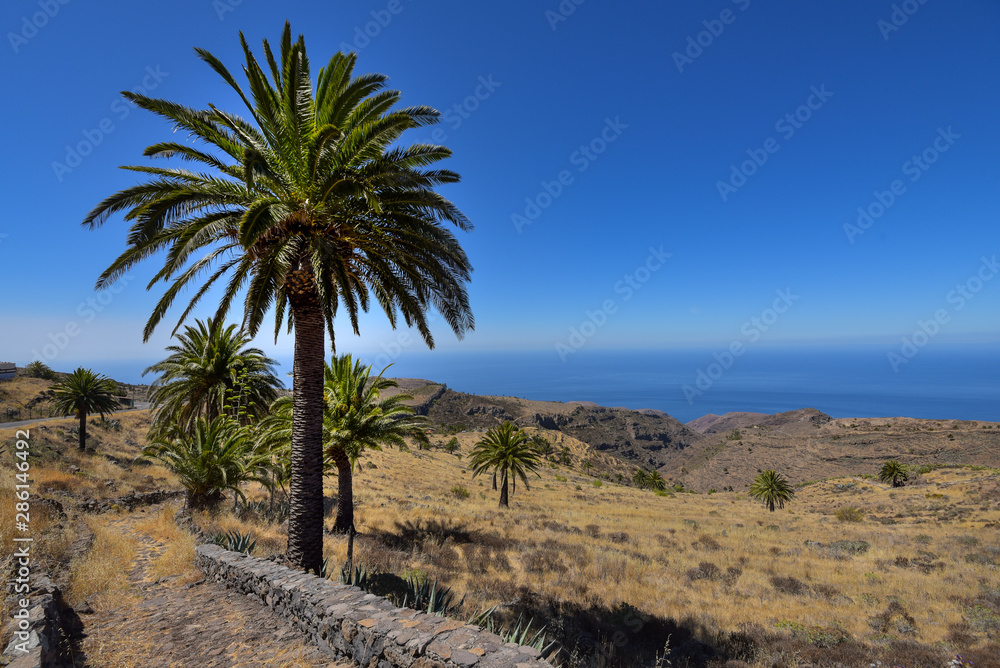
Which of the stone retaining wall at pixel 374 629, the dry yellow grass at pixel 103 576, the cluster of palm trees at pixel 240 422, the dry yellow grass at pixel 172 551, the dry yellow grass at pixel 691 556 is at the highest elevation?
the cluster of palm trees at pixel 240 422

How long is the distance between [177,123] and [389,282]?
5305mm

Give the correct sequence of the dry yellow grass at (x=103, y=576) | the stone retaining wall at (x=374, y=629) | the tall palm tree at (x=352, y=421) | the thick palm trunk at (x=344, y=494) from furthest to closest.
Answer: the thick palm trunk at (x=344, y=494), the tall palm tree at (x=352, y=421), the dry yellow grass at (x=103, y=576), the stone retaining wall at (x=374, y=629)

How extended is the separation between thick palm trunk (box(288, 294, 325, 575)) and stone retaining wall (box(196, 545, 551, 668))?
0.85 m

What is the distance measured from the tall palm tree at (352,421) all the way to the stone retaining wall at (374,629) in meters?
7.65

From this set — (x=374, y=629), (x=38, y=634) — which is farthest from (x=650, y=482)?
(x=38, y=634)

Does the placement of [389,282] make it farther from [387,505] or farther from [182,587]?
[387,505]

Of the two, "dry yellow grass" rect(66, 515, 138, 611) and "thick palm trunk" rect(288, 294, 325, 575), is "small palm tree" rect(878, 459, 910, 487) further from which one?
"dry yellow grass" rect(66, 515, 138, 611)

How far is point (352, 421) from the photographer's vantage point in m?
16.0

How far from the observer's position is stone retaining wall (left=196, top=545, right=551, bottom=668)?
5320mm

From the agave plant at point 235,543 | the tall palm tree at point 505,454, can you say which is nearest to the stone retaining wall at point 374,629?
the agave plant at point 235,543

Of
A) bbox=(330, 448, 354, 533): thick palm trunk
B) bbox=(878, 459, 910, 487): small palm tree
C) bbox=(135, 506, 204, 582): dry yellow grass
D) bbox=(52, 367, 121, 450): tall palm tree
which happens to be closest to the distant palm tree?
bbox=(330, 448, 354, 533): thick palm trunk

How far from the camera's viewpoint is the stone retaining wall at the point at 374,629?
17.5 feet

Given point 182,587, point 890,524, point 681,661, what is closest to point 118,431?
point 182,587

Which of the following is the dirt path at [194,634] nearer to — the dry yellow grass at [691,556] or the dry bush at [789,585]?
the dry yellow grass at [691,556]
